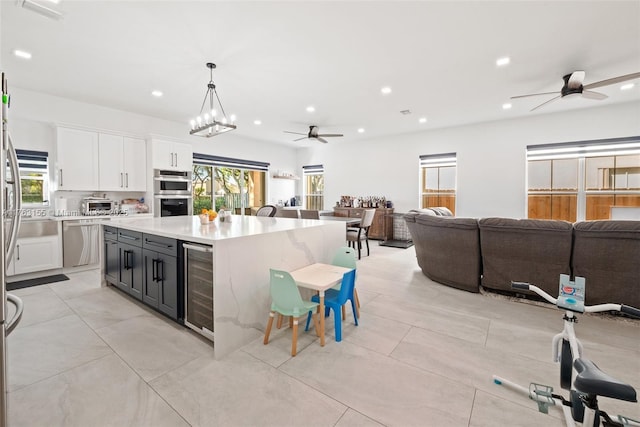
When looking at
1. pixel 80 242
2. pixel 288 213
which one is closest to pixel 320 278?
pixel 288 213

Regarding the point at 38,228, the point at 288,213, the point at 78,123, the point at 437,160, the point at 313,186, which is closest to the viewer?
the point at 38,228

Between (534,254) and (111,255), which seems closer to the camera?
(534,254)

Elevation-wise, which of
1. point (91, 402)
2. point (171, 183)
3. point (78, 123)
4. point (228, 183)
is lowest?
point (91, 402)

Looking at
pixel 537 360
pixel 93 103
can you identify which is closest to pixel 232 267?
pixel 537 360

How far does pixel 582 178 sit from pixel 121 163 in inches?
350

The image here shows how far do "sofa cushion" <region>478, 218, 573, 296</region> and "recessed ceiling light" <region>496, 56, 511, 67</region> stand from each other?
1.92 m

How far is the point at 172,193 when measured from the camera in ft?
18.7

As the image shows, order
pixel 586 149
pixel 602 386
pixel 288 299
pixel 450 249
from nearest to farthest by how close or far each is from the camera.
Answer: pixel 602 386
pixel 288 299
pixel 450 249
pixel 586 149

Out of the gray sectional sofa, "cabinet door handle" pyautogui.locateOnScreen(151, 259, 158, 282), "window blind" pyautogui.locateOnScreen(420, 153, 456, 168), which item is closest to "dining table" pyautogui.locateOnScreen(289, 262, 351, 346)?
"cabinet door handle" pyautogui.locateOnScreen(151, 259, 158, 282)

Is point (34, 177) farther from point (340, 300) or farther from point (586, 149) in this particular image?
point (586, 149)

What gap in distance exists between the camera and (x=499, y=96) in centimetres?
463

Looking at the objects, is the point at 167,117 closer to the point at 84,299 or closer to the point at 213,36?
the point at 213,36

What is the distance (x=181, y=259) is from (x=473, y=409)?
2.35 metres

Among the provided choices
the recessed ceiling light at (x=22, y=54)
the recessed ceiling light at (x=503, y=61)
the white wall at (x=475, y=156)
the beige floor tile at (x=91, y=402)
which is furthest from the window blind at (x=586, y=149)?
the recessed ceiling light at (x=22, y=54)
